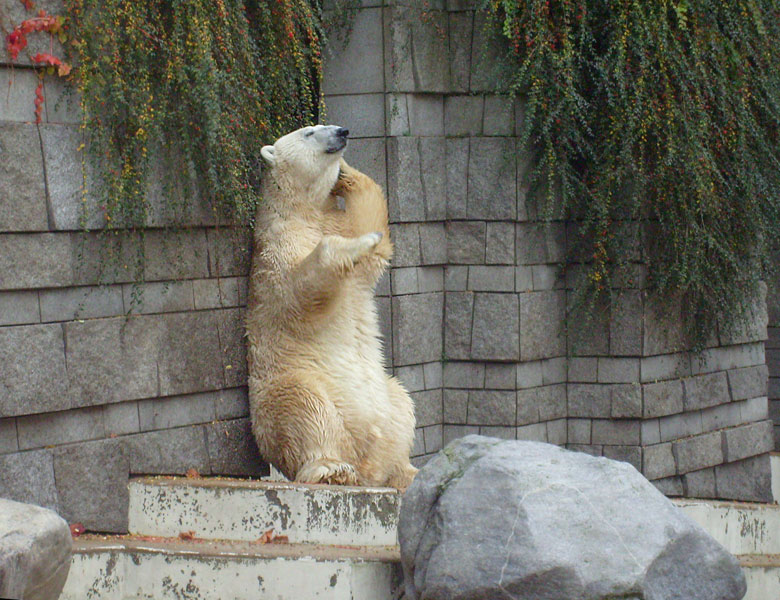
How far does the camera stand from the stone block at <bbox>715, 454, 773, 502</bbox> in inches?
236

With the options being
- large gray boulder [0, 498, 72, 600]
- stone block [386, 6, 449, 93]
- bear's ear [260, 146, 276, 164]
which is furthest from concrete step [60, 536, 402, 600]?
stone block [386, 6, 449, 93]

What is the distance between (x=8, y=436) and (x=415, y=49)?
101 inches

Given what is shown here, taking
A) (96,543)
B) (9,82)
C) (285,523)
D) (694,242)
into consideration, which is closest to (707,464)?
(694,242)

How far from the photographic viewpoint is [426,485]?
10.5ft

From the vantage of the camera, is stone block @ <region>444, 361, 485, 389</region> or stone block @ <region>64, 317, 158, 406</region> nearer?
stone block @ <region>64, 317, 158, 406</region>

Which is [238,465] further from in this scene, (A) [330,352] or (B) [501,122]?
(B) [501,122]

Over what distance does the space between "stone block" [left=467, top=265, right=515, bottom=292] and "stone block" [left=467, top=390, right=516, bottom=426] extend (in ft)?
1.66

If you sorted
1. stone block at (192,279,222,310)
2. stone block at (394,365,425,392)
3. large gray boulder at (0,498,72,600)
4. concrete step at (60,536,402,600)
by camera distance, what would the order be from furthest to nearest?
stone block at (394,365,425,392), stone block at (192,279,222,310), concrete step at (60,536,402,600), large gray boulder at (0,498,72,600)

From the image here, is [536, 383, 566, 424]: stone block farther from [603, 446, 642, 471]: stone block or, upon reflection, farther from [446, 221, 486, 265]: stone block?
[446, 221, 486, 265]: stone block

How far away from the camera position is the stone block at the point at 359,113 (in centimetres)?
493

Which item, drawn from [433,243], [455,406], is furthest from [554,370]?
[433,243]

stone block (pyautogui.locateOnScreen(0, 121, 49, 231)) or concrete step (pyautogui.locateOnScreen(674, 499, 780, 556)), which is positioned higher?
stone block (pyautogui.locateOnScreen(0, 121, 49, 231))

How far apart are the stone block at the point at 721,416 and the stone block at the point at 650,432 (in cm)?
47

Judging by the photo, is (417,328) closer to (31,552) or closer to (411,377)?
(411,377)
